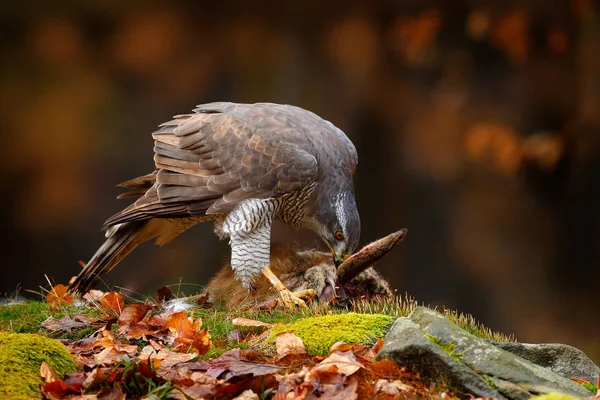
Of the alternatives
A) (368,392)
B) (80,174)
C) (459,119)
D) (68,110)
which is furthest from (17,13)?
(368,392)

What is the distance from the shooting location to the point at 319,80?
6098mm

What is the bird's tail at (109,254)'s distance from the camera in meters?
4.52

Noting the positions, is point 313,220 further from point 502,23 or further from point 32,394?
point 502,23

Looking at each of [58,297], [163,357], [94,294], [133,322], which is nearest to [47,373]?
[163,357]

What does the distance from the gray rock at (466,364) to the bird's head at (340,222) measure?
179cm

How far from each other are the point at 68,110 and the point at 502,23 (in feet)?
12.8

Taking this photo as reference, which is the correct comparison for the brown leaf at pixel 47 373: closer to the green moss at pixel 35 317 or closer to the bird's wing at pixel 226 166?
the green moss at pixel 35 317

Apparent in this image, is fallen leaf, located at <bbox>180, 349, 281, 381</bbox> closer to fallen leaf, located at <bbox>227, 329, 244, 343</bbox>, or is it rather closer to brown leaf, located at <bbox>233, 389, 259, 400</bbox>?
brown leaf, located at <bbox>233, 389, 259, 400</bbox>

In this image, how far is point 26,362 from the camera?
8.38ft

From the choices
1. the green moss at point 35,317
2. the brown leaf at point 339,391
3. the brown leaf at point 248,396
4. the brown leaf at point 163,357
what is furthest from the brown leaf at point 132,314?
the brown leaf at point 339,391

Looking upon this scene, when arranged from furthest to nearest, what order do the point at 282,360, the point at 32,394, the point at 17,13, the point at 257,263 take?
the point at 17,13 → the point at 257,263 → the point at 282,360 → the point at 32,394

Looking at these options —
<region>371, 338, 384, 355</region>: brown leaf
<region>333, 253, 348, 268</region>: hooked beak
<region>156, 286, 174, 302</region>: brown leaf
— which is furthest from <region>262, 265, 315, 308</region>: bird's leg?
<region>371, 338, 384, 355</region>: brown leaf

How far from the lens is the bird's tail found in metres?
4.52

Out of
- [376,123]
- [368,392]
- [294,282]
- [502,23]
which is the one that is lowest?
[294,282]
